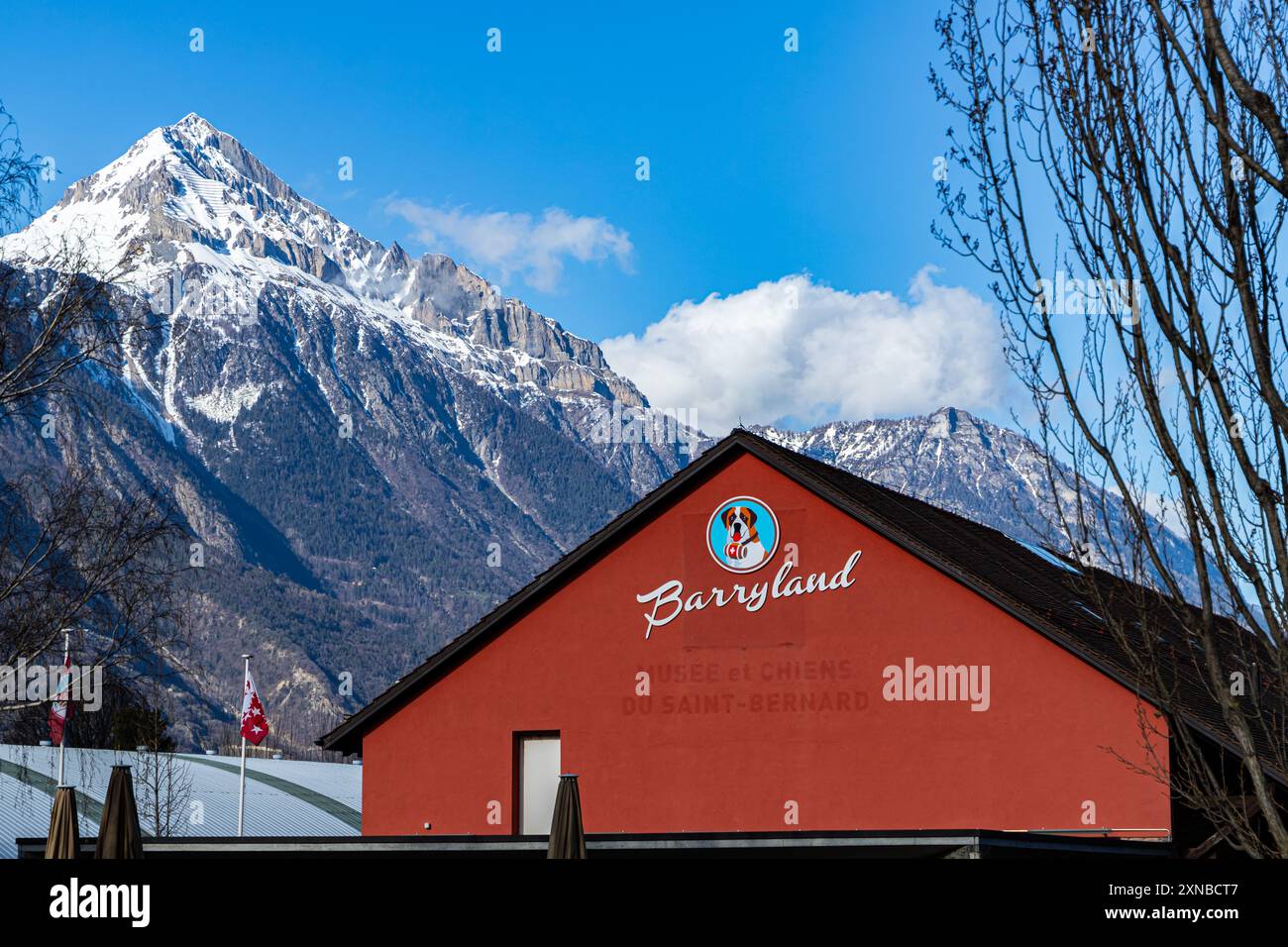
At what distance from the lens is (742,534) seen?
30188 mm

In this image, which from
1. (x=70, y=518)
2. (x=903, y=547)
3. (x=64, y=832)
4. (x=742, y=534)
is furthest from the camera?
(x=742, y=534)

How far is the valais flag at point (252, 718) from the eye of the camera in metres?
47.0

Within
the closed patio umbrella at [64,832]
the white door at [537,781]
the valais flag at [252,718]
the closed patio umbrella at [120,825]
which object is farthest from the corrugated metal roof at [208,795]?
the closed patio umbrella at [120,825]

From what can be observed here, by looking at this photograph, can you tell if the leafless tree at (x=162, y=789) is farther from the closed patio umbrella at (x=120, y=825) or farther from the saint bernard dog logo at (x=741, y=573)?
the closed patio umbrella at (x=120, y=825)

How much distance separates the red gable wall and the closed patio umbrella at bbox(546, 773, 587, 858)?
12.4 m

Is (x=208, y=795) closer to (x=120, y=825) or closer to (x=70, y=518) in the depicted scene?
(x=70, y=518)

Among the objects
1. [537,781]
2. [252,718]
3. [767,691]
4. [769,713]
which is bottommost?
[537,781]

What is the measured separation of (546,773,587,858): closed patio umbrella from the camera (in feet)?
51.1

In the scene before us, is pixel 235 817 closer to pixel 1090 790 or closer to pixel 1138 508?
pixel 1090 790

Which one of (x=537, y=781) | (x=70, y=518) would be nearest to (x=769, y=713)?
(x=537, y=781)

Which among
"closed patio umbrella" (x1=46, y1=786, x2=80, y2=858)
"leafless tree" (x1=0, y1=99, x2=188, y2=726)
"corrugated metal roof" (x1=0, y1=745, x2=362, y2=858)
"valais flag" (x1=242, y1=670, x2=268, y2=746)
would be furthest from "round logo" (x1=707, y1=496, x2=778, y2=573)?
"corrugated metal roof" (x1=0, y1=745, x2=362, y2=858)

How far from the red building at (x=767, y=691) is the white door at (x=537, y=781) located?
0.13ft

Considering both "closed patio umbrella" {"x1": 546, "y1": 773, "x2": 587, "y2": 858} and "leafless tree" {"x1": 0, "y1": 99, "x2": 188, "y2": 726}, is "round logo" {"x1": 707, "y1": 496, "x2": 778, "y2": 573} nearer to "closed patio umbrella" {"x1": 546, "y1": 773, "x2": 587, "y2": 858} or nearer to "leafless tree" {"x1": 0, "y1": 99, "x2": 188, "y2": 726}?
"leafless tree" {"x1": 0, "y1": 99, "x2": 188, "y2": 726}

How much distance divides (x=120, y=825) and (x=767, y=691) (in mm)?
14652
